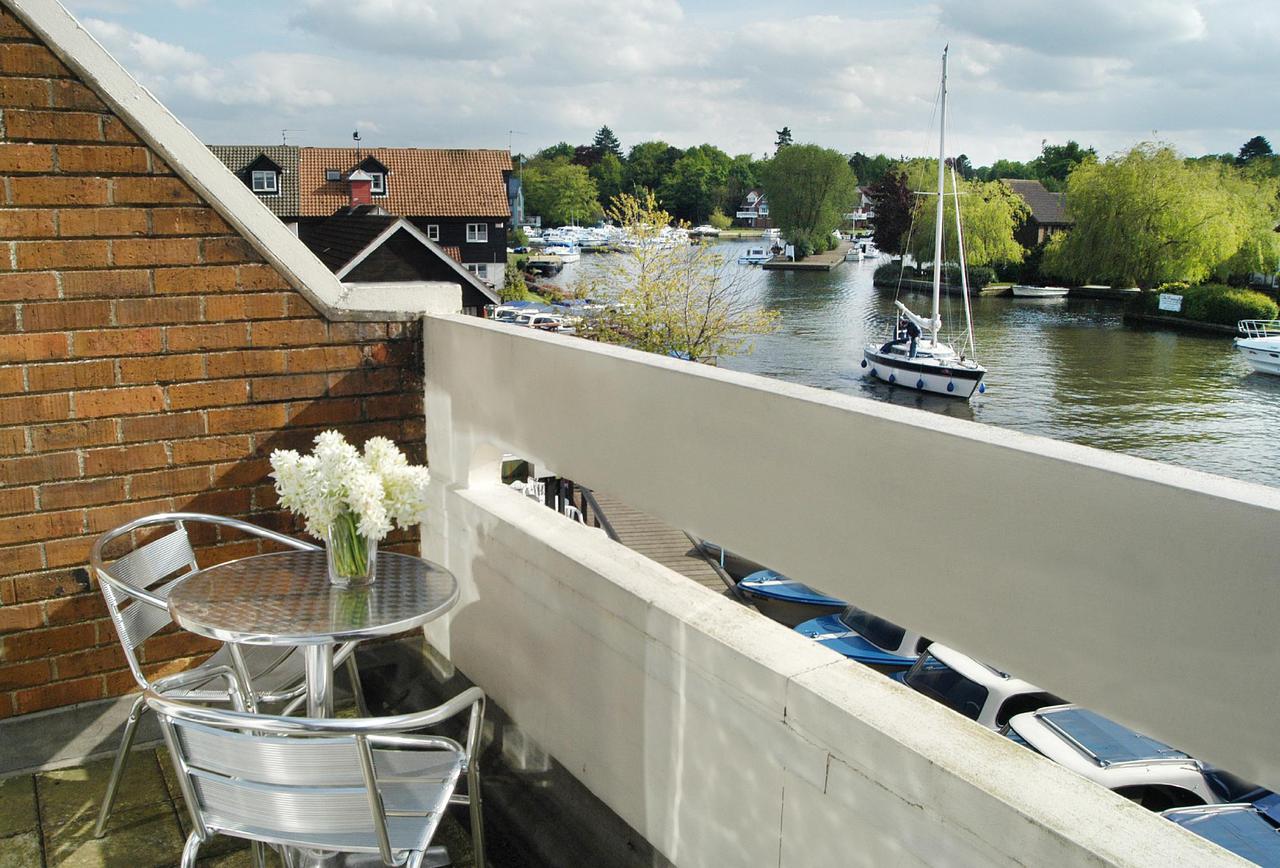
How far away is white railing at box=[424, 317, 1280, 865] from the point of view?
1392 millimetres

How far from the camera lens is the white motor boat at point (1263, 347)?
52.3 m

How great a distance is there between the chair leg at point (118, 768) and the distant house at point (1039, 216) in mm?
87501

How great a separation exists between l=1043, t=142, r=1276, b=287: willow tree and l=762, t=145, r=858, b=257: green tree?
3829 centimetres

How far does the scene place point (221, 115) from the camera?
1087 cm

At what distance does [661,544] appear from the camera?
68.4ft

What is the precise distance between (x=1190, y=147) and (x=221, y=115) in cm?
7742

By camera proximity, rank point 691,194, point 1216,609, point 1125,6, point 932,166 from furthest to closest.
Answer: point 691,194 → point 1125,6 → point 932,166 → point 1216,609

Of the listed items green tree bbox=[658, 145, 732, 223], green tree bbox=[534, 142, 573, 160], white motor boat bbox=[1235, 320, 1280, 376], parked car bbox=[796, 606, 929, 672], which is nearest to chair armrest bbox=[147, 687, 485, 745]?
parked car bbox=[796, 606, 929, 672]

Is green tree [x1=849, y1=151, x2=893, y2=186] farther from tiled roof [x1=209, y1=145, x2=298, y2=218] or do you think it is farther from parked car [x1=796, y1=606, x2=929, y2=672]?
parked car [x1=796, y1=606, x2=929, y2=672]

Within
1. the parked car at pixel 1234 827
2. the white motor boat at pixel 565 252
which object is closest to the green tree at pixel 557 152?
the white motor boat at pixel 565 252

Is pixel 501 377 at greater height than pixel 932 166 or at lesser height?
lesser

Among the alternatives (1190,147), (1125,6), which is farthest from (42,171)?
(1125,6)

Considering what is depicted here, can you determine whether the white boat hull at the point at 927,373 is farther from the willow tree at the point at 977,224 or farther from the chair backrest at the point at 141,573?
the chair backrest at the point at 141,573

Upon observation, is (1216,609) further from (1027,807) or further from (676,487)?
(676,487)
